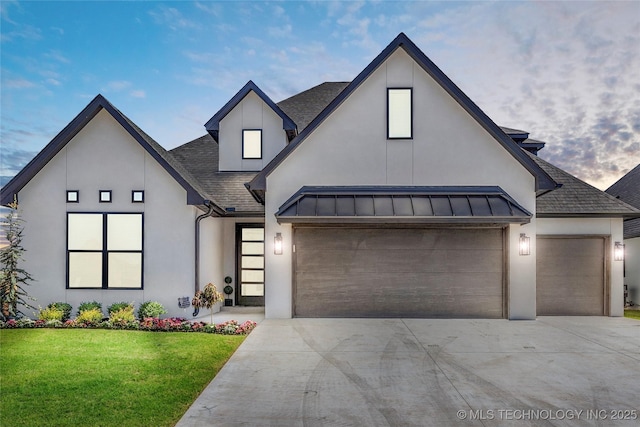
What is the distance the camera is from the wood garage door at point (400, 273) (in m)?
10.9

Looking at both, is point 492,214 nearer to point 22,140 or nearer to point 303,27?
point 303,27

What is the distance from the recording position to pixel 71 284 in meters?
10.7

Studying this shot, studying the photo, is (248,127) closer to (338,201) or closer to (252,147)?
(252,147)

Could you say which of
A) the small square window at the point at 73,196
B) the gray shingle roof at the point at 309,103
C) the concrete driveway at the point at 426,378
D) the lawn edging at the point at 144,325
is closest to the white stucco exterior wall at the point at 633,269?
the concrete driveway at the point at 426,378

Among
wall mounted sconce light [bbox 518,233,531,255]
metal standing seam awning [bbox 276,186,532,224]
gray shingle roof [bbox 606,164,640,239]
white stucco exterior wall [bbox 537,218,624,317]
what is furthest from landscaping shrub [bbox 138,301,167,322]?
gray shingle roof [bbox 606,164,640,239]

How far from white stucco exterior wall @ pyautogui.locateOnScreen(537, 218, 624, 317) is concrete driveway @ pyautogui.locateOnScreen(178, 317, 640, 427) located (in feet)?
7.32

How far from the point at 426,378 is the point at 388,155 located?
6.77m

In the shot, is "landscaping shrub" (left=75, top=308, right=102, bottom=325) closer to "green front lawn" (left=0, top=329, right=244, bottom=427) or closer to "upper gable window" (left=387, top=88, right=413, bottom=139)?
"green front lawn" (left=0, top=329, right=244, bottom=427)

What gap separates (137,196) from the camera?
1080 cm

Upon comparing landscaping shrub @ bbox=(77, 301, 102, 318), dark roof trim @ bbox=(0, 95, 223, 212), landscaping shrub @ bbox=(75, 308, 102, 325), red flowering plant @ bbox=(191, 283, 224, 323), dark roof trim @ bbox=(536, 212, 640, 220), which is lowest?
landscaping shrub @ bbox=(75, 308, 102, 325)

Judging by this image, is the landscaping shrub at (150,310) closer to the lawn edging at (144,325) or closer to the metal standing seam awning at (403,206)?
the lawn edging at (144,325)

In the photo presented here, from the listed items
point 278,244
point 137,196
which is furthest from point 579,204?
point 137,196

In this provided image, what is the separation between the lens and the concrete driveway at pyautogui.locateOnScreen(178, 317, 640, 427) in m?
4.62

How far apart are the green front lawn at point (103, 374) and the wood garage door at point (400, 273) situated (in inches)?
126
